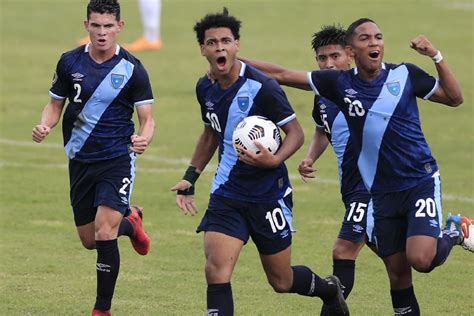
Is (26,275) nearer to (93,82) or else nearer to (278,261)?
(93,82)

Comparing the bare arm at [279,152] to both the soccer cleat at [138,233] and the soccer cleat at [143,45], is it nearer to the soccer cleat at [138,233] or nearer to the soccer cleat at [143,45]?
the soccer cleat at [138,233]

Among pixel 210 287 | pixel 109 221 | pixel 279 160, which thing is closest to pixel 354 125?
pixel 279 160

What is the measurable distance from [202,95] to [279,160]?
0.83 metres

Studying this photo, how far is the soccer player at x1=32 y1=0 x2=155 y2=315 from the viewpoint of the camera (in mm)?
10562

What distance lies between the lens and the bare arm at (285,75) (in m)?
9.52

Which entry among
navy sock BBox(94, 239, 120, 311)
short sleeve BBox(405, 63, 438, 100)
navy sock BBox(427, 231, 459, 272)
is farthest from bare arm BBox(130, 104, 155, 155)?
navy sock BBox(427, 231, 459, 272)

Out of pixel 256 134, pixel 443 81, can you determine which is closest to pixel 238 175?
pixel 256 134

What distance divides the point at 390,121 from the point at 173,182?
26.6 feet

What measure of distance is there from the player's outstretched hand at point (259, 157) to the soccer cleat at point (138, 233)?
2833 millimetres

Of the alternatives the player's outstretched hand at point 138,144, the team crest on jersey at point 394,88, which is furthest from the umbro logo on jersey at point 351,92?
the player's outstretched hand at point 138,144

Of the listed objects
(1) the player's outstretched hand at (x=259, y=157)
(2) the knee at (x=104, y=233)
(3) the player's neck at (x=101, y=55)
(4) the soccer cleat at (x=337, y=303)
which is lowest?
(4) the soccer cleat at (x=337, y=303)

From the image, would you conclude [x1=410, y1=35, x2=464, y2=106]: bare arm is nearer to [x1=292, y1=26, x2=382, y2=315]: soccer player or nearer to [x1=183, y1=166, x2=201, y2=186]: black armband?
[x1=292, y1=26, x2=382, y2=315]: soccer player

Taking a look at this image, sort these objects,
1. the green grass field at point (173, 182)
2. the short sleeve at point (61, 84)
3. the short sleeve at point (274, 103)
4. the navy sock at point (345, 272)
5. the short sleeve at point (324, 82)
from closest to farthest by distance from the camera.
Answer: the short sleeve at point (274, 103), the short sleeve at point (324, 82), the navy sock at point (345, 272), the short sleeve at point (61, 84), the green grass field at point (173, 182)

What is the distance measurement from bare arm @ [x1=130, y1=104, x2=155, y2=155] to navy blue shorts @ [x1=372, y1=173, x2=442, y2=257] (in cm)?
185
